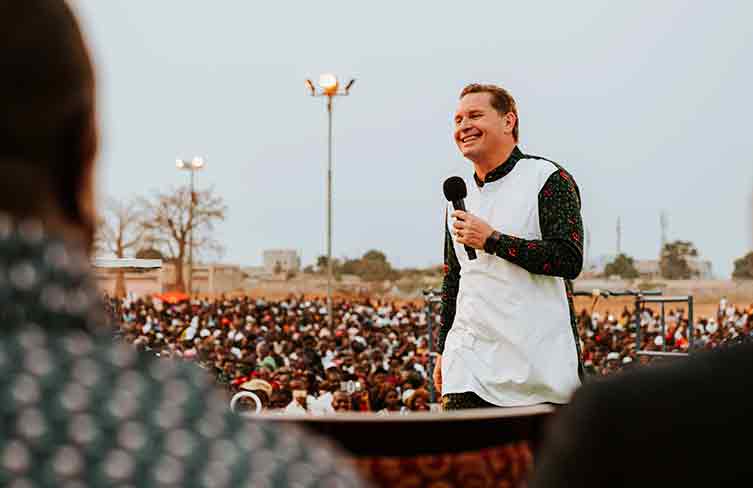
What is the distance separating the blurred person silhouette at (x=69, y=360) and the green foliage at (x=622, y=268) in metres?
54.6

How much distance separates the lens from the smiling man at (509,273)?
109 inches

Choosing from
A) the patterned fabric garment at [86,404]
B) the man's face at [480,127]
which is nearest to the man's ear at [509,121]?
the man's face at [480,127]

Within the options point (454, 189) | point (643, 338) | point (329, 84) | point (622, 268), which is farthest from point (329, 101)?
point (622, 268)

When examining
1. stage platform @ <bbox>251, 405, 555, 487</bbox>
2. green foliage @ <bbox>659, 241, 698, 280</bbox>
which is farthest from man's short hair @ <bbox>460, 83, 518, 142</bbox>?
green foliage @ <bbox>659, 241, 698, 280</bbox>

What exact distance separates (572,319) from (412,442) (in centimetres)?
205

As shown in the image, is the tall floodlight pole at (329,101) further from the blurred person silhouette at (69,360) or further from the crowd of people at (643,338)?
the blurred person silhouette at (69,360)

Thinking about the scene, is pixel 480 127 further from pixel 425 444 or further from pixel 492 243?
pixel 425 444

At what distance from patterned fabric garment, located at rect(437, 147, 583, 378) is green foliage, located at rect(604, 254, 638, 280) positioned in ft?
171

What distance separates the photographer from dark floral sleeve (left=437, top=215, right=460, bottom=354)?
3.13 meters

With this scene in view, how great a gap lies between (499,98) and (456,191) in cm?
34

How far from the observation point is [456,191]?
3.09 m

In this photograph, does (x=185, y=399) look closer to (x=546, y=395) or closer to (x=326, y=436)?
(x=326, y=436)

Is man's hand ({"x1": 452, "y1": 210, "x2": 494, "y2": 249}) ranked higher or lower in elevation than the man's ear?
lower

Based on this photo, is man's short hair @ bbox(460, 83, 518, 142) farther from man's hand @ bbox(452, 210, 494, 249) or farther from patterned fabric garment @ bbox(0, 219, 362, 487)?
patterned fabric garment @ bbox(0, 219, 362, 487)
